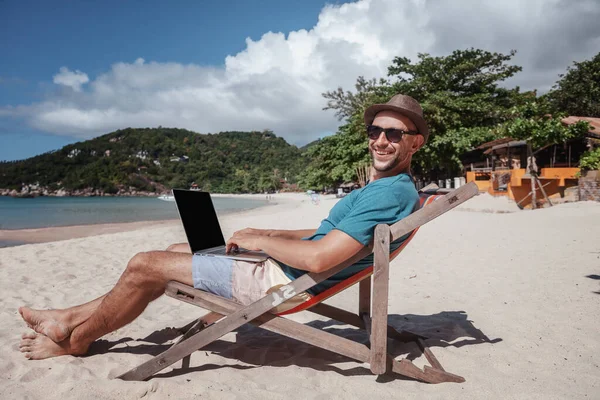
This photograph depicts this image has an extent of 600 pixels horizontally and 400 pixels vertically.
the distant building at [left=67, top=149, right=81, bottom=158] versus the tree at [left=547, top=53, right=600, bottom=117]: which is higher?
the distant building at [left=67, top=149, right=81, bottom=158]

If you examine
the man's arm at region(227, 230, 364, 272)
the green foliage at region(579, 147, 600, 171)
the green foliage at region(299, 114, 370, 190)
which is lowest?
the man's arm at region(227, 230, 364, 272)

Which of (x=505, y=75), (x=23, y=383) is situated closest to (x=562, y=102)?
(x=505, y=75)

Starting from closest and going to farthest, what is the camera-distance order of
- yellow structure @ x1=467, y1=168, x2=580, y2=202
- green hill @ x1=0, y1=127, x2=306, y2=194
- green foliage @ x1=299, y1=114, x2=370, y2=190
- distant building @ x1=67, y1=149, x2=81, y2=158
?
yellow structure @ x1=467, y1=168, x2=580, y2=202
green foliage @ x1=299, y1=114, x2=370, y2=190
green hill @ x1=0, y1=127, x2=306, y2=194
distant building @ x1=67, y1=149, x2=81, y2=158

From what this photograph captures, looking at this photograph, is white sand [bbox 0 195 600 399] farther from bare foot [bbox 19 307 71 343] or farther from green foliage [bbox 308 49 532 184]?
green foliage [bbox 308 49 532 184]

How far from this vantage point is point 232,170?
11644 cm

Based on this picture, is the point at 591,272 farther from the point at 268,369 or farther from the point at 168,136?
the point at 168,136

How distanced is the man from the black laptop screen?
0.23m

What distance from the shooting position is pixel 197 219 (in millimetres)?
2510

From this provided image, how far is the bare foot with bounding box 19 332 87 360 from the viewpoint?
231 cm

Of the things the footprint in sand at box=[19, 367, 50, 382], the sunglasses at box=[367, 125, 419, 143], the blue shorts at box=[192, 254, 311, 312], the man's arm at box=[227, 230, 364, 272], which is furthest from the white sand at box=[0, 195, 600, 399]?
the sunglasses at box=[367, 125, 419, 143]

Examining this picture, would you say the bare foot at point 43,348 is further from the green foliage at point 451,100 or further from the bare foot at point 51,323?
the green foliage at point 451,100

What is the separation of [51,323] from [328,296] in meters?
1.66

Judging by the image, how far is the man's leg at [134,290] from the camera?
207 cm

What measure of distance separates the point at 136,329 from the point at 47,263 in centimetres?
409
